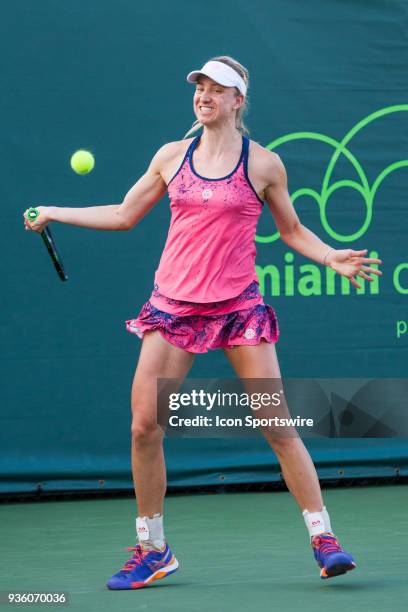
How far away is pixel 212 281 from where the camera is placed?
4016mm

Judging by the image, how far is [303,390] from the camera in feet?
19.9

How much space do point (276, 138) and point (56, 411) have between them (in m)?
1.71

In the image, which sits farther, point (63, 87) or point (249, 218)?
point (63, 87)

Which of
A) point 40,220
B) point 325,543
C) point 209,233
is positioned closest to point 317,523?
point 325,543

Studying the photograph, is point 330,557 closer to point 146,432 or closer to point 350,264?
point 146,432

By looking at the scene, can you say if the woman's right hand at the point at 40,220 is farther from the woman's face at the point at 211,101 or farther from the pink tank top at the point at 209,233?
the woman's face at the point at 211,101

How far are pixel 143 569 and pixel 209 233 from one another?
110 centimetres

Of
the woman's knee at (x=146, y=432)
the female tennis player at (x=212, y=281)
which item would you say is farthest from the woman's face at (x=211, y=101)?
the woman's knee at (x=146, y=432)

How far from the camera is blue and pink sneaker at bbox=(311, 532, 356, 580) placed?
3.88 m

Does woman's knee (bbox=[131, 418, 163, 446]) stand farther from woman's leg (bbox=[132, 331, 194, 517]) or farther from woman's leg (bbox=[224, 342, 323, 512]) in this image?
woman's leg (bbox=[224, 342, 323, 512])

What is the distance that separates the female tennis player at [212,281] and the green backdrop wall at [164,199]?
6.47 feet

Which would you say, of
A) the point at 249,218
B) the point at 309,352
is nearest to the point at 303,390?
the point at 309,352

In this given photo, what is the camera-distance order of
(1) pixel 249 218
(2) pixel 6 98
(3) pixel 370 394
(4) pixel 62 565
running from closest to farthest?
(1) pixel 249 218 < (4) pixel 62 565 < (2) pixel 6 98 < (3) pixel 370 394

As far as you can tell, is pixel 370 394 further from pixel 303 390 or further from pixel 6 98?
pixel 6 98
